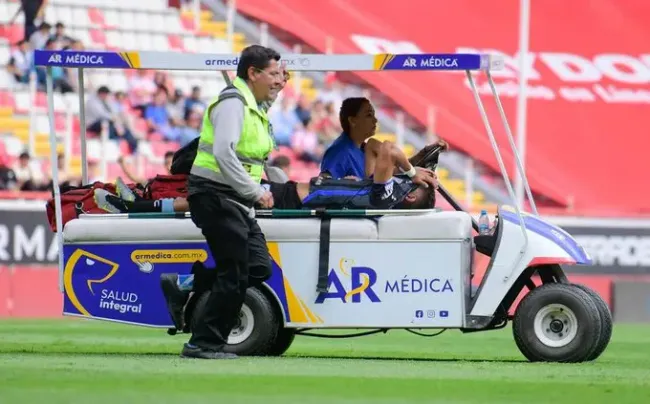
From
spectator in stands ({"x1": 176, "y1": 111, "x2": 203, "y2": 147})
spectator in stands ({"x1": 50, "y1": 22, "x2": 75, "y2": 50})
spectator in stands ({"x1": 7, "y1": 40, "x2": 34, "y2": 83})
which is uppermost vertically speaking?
spectator in stands ({"x1": 50, "y1": 22, "x2": 75, "y2": 50})

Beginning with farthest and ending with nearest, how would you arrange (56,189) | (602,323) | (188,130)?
(188,130), (56,189), (602,323)

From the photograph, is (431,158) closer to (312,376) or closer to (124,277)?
(124,277)

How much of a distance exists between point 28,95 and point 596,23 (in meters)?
11.8

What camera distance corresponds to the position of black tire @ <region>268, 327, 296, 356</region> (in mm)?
11805

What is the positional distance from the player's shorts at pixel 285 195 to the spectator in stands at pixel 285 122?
13256mm

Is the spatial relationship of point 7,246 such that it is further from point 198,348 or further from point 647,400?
point 647,400

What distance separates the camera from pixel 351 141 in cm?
1205

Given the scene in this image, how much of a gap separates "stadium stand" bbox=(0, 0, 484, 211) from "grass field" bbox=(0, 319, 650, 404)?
33.1 ft

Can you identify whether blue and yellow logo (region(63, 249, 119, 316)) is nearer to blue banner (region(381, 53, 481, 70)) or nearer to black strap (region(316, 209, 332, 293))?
black strap (region(316, 209, 332, 293))

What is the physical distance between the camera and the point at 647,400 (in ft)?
27.5

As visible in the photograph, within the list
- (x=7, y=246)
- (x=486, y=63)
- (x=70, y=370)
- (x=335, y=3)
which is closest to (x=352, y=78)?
(x=335, y=3)

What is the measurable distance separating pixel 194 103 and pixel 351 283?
1399cm

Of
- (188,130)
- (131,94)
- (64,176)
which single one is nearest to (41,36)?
(131,94)

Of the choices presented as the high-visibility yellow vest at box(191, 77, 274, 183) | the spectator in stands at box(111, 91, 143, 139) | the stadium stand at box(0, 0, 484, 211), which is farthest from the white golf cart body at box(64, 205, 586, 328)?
the spectator in stands at box(111, 91, 143, 139)
